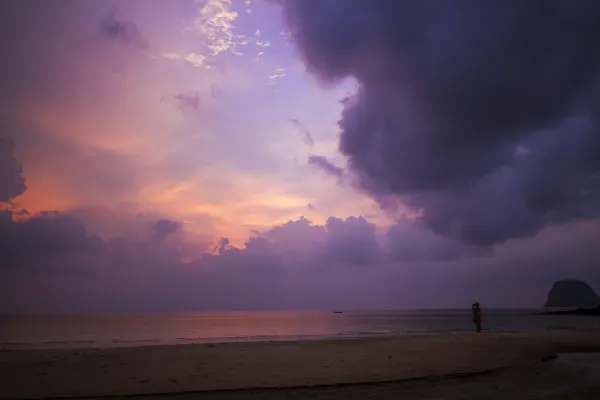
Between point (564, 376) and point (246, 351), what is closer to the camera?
point (564, 376)

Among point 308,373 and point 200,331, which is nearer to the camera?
point 308,373

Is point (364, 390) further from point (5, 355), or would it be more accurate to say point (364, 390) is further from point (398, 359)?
point (5, 355)

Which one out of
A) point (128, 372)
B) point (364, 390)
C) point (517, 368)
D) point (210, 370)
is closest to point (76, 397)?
point (128, 372)

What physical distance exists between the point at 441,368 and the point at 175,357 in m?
11.6

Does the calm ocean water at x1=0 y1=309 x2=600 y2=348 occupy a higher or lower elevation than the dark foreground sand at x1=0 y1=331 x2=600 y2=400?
lower

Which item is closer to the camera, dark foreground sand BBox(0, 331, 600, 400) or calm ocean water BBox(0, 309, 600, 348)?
dark foreground sand BBox(0, 331, 600, 400)

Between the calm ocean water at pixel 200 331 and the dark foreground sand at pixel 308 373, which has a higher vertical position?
the dark foreground sand at pixel 308 373

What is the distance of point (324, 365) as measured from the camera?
17.6m

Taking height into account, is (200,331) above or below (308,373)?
below

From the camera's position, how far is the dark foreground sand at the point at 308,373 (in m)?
12.6

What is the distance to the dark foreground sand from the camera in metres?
12.6

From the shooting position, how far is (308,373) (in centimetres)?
1574

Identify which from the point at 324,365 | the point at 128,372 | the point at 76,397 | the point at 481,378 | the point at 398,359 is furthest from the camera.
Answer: the point at 398,359

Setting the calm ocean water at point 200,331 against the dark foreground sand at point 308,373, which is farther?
the calm ocean water at point 200,331
